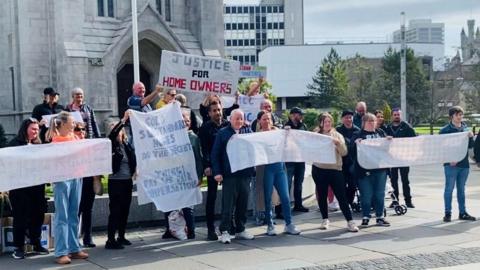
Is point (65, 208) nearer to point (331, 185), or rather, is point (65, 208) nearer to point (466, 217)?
point (331, 185)

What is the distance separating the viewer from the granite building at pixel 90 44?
25.9 m

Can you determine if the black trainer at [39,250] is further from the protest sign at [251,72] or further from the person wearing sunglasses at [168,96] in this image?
the protest sign at [251,72]

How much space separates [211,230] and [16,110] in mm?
19809

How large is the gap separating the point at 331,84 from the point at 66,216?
82.7 meters

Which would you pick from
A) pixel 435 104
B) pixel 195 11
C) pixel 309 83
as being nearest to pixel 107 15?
pixel 195 11

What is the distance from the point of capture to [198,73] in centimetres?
1154

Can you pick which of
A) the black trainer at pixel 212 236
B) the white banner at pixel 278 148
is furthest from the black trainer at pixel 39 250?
the white banner at pixel 278 148

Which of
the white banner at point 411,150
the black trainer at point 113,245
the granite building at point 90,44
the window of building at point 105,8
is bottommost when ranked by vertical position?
the black trainer at point 113,245

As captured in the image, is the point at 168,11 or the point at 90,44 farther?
the point at 168,11

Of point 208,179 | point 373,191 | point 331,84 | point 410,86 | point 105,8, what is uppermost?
point 105,8

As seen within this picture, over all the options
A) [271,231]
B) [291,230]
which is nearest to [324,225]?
[291,230]

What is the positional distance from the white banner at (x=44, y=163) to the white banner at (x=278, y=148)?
2177mm

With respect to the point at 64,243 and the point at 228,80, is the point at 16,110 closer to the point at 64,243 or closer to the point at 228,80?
the point at 228,80

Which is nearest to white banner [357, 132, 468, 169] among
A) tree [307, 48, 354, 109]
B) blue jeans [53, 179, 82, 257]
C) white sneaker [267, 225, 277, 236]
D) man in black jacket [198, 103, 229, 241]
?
white sneaker [267, 225, 277, 236]
